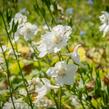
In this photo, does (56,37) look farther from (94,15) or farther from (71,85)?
(94,15)

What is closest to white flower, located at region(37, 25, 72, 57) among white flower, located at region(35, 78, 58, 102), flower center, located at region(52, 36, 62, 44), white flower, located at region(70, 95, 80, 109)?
flower center, located at region(52, 36, 62, 44)

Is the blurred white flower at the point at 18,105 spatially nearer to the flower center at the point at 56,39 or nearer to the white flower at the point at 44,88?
the white flower at the point at 44,88

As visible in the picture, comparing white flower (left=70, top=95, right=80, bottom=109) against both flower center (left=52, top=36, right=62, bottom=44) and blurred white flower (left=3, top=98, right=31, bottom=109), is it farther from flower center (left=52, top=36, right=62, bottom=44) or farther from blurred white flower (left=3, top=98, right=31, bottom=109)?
flower center (left=52, top=36, right=62, bottom=44)

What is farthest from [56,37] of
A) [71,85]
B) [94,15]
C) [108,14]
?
[94,15]

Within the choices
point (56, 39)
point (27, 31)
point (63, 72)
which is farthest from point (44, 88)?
point (27, 31)

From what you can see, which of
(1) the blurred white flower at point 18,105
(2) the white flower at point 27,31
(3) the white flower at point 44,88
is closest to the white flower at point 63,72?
(3) the white flower at point 44,88

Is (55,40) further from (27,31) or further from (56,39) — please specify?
(27,31)
